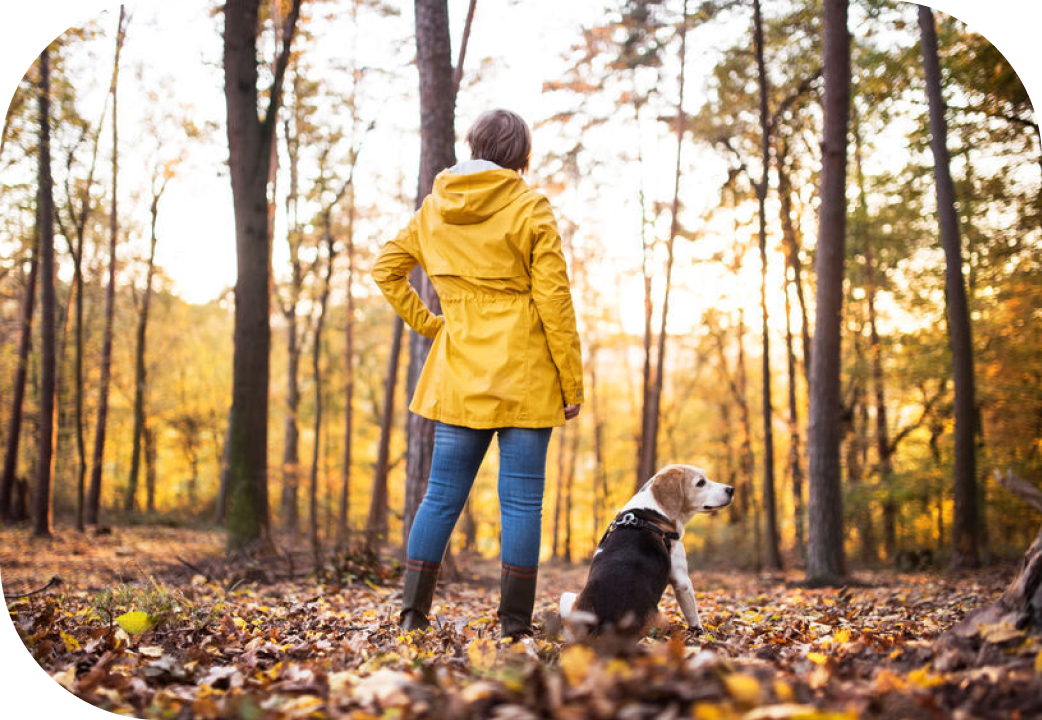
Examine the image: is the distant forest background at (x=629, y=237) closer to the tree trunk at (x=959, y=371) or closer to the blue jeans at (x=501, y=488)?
the tree trunk at (x=959, y=371)

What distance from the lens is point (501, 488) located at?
355 centimetres

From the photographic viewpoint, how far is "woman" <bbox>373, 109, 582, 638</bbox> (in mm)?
3438

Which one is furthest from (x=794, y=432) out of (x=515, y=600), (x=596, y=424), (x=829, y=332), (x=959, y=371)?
(x=596, y=424)

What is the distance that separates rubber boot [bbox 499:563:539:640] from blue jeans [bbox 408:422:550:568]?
5 cm

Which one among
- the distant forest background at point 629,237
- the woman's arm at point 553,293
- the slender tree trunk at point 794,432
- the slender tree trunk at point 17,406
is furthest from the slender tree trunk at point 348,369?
the woman's arm at point 553,293

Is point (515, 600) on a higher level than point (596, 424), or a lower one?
lower

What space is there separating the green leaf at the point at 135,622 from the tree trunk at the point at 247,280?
5278mm

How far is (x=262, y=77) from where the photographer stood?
11078mm

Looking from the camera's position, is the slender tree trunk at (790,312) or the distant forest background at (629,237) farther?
the slender tree trunk at (790,312)

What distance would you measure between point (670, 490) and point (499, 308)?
1.45 metres

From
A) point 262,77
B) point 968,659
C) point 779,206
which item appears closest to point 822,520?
point 968,659

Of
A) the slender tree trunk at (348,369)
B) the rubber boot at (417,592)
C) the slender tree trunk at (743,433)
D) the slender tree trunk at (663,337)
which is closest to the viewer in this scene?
the rubber boot at (417,592)

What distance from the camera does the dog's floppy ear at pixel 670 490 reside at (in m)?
4.00

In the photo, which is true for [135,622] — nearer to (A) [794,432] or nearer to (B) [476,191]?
(B) [476,191]
